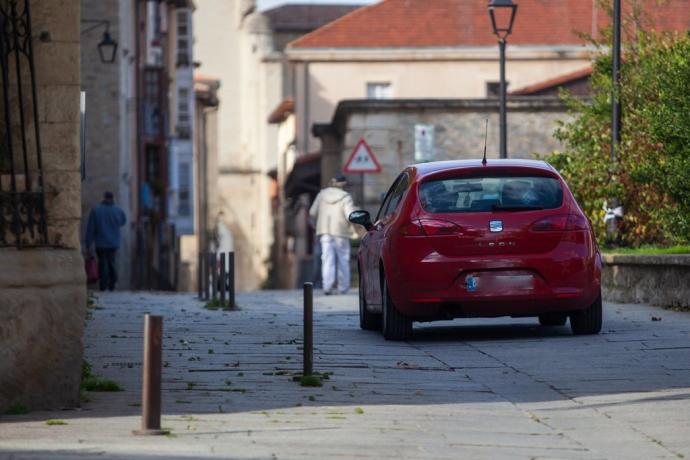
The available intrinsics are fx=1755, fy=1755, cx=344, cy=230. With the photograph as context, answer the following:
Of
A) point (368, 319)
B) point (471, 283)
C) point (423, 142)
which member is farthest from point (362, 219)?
point (423, 142)

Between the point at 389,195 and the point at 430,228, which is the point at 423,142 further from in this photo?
the point at 430,228

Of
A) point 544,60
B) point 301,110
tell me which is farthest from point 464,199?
point 301,110

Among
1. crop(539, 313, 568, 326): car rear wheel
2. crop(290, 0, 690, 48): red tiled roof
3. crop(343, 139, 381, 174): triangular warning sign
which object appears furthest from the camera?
crop(290, 0, 690, 48): red tiled roof

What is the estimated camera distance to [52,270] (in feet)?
32.0

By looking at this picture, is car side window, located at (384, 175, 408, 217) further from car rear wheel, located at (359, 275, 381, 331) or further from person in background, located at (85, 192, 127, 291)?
person in background, located at (85, 192, 127, 291)

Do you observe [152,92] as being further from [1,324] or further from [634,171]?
[1,324]

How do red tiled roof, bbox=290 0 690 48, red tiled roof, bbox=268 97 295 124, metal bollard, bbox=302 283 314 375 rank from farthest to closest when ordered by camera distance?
red tiled roof, bbox=268 97 295 124
red tiled roof, bbox=290 0 690 48
metal bollard, bbox=302 283 314 375

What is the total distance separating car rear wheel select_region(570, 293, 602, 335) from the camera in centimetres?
1448

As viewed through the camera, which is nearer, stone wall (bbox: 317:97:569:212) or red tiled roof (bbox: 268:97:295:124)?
stone wall (bbox: 317:97:569:212)

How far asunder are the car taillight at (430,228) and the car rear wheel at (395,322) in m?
0.59

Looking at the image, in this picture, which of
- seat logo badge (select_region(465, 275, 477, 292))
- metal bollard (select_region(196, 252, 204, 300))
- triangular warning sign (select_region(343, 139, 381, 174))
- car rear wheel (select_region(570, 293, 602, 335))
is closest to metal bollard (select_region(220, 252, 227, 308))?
metal bollard (select_region(196, 252, 204, 300))

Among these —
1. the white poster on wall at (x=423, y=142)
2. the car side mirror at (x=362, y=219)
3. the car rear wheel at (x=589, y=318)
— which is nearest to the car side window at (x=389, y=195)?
the car side mirror at (x=362, y=219)

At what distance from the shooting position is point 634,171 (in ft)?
64.3

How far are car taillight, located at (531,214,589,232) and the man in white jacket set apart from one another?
448 inches
